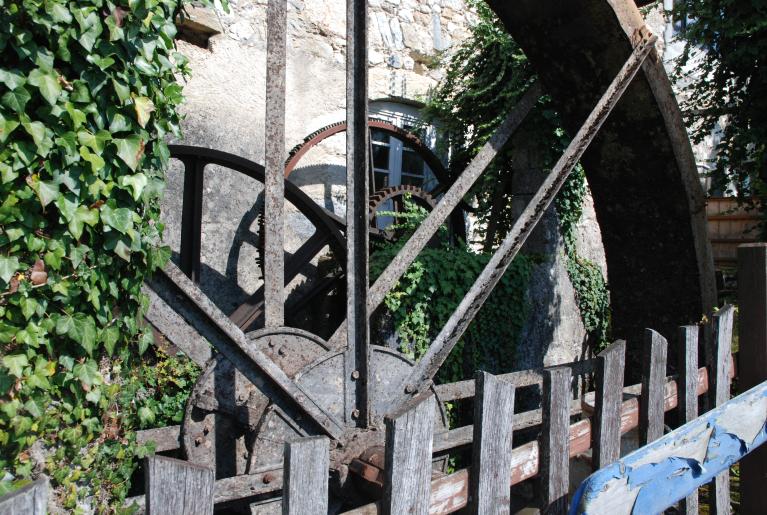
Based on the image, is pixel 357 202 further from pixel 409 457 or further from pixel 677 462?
pixel 677 462

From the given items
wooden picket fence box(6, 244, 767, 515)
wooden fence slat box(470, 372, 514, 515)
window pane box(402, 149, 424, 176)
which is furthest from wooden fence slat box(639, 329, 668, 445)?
window pane box(402, 149, 424, 176)

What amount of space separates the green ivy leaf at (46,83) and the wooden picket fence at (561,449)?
0.84m

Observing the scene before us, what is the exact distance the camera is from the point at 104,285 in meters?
1.61

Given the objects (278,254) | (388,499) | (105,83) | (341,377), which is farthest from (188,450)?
(105,83)

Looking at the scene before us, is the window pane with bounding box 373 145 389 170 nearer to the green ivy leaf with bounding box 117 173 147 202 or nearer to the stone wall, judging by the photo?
the stone wall

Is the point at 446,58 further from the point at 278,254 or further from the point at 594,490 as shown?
the point at 594,490

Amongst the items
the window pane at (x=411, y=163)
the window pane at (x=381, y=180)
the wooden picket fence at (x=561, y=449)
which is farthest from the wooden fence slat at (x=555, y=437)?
the window pane at (x=411, y=163)

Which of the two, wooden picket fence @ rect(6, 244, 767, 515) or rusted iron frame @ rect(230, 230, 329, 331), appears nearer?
wooden picket fence @ rect(6, 244, 767, 515)

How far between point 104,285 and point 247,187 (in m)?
3.64

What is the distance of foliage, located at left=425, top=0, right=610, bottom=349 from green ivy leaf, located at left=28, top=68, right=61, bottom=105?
13.3 feet

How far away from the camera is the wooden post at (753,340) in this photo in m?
2.77

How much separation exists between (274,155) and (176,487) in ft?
4.69

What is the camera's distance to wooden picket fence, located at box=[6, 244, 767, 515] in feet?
4.06

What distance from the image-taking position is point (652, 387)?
7.62 feet
